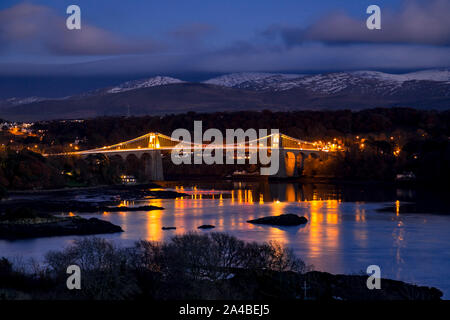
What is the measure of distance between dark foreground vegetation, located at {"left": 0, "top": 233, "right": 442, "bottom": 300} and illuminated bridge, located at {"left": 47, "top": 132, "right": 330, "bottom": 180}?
128 ft

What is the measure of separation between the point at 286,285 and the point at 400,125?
63.9 metres

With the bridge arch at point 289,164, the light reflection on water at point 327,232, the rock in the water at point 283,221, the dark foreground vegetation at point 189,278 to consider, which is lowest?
the light reflection on water at point 327,232

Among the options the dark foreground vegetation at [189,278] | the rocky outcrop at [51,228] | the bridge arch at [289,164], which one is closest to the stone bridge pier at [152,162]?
the bridge arch at [289,164]

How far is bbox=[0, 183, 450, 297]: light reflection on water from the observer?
14562mm

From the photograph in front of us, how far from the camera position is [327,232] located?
798 inches

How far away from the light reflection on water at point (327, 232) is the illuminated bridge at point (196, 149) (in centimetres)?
2010

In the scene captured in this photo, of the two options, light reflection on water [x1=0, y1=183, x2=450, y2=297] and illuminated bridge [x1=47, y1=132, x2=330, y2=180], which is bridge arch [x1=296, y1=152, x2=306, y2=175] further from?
light reflection on water [x1=0, y1=183, x2=450, y2=297]

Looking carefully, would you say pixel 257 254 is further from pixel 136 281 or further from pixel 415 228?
pixel 415 228

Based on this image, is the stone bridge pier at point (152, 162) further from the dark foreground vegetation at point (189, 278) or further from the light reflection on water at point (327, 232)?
the dark foreground vegetation at point (189, 278)

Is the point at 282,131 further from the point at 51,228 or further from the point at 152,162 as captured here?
the point at 51,228

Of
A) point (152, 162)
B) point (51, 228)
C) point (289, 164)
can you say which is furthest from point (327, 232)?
point (289, 164)

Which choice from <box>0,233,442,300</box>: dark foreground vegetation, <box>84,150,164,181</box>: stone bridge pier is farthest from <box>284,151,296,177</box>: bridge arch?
<box>0,233,442,300</box>: dark foreground vegetation

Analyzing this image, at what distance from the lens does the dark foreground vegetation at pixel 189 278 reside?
9.33m
